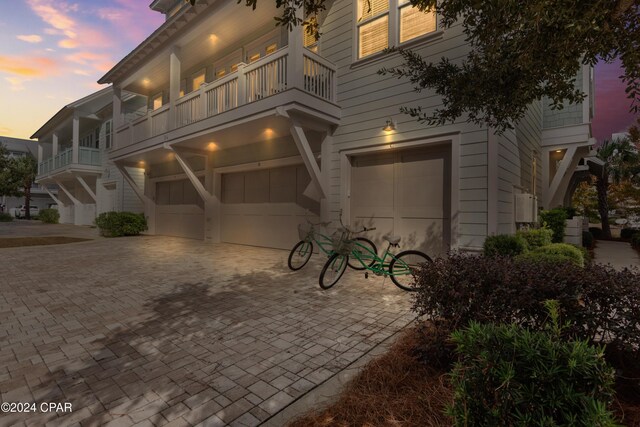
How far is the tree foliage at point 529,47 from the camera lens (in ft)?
7.26

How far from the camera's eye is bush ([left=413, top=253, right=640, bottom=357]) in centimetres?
207

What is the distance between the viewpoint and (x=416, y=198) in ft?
24.8

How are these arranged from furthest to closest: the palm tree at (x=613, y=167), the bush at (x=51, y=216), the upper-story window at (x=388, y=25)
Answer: the bush at (x=51, y=216) < the palm tree at (x=613, y=167) < the upper-story window at (x=388, y=25)

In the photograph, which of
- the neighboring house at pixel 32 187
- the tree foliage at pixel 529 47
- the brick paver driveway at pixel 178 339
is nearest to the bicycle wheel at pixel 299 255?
the brick paver driveway at pixel 178 339

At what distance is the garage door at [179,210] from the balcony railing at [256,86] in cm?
388

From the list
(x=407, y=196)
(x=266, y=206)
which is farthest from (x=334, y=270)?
(x=266, y=206)

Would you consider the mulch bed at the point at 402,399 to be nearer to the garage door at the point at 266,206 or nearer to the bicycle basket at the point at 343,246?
the bicycle basket at the point at 343,246

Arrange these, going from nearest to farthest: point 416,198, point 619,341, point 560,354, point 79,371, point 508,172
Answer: point 560,354 < point 619,341 < point 79,371 < point 508,172 < point 416,198

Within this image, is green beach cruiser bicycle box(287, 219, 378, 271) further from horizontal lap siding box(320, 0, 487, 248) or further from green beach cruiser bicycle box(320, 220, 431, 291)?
horizontal lap siding box(320, 0, 487, 248)

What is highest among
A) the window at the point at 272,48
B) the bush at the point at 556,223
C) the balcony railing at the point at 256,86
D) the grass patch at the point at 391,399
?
the window at the point at 272,48

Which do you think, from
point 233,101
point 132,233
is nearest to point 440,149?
point 233,101

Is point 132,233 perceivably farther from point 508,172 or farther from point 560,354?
point 560,354

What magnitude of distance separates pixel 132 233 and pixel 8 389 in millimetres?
14055

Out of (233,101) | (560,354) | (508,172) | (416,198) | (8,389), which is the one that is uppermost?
(233,101)
